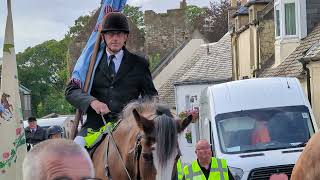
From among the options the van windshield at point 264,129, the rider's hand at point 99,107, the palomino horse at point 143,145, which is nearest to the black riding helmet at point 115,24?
the rider's hand at point 99,107

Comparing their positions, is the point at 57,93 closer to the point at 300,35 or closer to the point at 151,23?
the point at 151,23

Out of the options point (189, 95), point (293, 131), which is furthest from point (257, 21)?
point (293, 131)

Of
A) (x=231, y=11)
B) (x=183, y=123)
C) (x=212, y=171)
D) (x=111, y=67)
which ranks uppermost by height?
(x=231, y=11)

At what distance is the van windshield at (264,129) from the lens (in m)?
14.0

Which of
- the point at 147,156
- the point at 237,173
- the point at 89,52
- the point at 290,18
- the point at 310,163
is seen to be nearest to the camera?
the point at 310,163

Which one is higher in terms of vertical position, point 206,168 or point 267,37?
point 267,37

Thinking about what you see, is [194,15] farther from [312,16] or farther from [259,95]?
[259,95]

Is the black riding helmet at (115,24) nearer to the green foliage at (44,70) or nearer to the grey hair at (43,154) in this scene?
the grey hair at (43,154)

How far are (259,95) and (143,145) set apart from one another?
867 cm

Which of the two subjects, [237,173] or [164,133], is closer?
[164,133]

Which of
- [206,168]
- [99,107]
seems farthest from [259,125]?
[99,107]

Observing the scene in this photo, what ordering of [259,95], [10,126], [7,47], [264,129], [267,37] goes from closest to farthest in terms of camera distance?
[10,126], [7,47], [264,129], [259,95], [267,37]

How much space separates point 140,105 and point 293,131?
783 cm

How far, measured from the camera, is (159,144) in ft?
19.8
